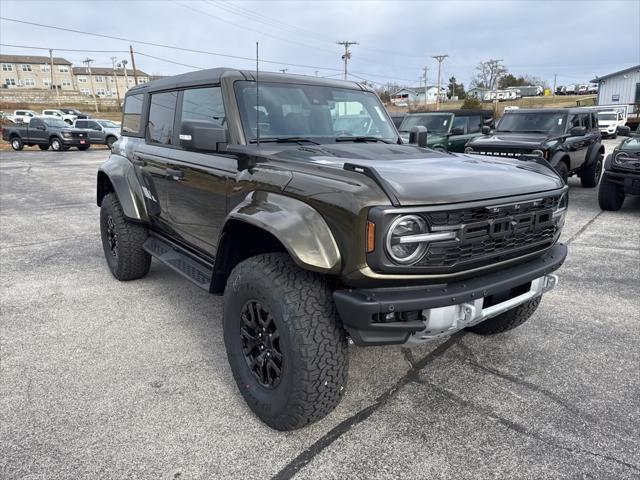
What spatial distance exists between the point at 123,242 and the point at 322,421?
2.85 meters

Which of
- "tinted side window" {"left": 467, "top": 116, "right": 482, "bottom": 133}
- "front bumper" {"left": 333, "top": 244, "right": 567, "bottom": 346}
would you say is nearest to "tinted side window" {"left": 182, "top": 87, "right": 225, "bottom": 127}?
"front bumper" {"left": 333, "top": 244, "right": 567, "bottom": 346}

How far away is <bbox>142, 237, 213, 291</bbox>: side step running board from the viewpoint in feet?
10.6

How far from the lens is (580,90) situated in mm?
79500

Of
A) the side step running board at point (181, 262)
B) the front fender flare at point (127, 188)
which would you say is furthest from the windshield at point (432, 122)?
the side step running board at point (181, 262)

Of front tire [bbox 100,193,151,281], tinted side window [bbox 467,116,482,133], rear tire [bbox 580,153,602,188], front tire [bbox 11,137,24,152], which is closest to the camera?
front tire [bbox 100,193,151,281]

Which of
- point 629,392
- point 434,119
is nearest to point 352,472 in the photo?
point 629,392

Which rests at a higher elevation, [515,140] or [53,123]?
[53,123]

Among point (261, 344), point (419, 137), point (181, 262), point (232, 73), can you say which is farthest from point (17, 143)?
point (261, 344)

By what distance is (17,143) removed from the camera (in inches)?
924

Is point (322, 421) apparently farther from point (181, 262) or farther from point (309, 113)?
point (309, 113)

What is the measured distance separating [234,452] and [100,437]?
0.71 meters

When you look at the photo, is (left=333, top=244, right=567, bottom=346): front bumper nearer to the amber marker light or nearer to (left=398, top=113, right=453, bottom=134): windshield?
the amber marker light

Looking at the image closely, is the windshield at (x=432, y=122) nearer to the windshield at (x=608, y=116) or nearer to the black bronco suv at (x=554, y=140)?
the black bronco suv at (x=554, y=140)

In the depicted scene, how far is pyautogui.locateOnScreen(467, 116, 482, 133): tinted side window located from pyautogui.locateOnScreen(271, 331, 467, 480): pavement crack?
11040 millimetres
